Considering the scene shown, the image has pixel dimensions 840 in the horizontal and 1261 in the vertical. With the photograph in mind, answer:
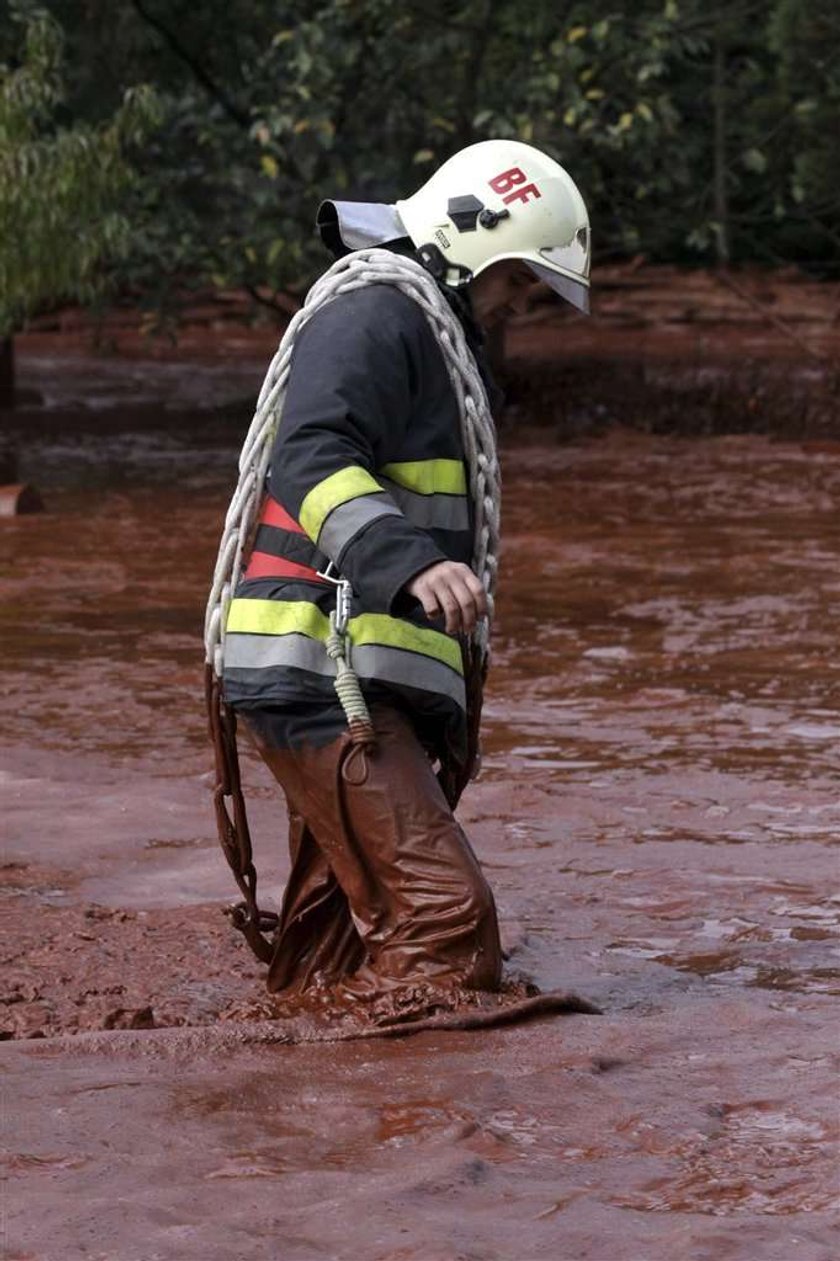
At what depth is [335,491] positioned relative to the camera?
4.12m

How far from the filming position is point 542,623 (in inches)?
398

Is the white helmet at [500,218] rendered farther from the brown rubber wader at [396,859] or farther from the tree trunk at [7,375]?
the tree trunk at [7,375]

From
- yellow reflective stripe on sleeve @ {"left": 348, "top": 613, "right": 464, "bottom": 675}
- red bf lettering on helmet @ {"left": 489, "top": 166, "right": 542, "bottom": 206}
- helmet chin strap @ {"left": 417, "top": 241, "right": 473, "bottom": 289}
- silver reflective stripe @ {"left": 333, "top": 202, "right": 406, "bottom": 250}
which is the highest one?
red bf lettering on helmet @ {"left": 489, "top": 166, "right": 542, "bottom": 206}

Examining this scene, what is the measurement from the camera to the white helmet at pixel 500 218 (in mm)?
4477

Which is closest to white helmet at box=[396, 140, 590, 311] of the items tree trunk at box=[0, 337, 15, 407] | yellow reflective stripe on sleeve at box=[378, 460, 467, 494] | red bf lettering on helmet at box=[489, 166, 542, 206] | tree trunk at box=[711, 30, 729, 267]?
red bf lettering on helmet at box=[489, 166, 542, 206]

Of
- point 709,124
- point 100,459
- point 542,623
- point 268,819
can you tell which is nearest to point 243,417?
point 100,459

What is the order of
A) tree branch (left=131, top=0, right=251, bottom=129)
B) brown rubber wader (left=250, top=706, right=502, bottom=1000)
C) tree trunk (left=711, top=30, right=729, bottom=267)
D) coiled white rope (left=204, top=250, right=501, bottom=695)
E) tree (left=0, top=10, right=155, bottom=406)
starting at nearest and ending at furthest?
1. brown rubber wader (left=250, top=706, right=502, bottom=1000)
2. coiled white rope (left=204, top=250, right=501, bottom=695)
3. tree (left=0, top=10, right=155, bottom=406)
4. tree branch (left=131, top=0, right=251, bottom=129)
5. tree trunk (left=711, top=30, right=729, bottom=267)

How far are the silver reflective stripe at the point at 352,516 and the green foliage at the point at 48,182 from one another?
10.0 m

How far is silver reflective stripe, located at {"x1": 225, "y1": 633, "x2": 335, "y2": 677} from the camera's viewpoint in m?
4.35

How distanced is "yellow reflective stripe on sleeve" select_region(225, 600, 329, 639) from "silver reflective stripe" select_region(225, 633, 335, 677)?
0.04ft

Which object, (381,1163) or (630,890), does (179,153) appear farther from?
(381,1163)

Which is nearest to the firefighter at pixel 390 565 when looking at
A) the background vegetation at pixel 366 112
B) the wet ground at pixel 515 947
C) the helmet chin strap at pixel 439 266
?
the helmet chin strap at pixel 439 266

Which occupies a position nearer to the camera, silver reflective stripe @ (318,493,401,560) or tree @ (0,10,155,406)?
silver reflective stripe @ (318,493,401,560)

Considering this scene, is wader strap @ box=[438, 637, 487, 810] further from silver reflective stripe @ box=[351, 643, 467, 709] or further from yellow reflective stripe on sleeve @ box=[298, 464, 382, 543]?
yellow reflective stripe on sleeve @ box=[298, 464, 382, 543]
